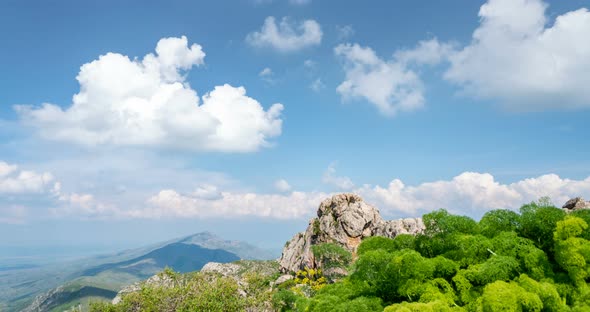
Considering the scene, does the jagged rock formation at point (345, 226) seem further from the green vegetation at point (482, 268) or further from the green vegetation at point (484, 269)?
the green vegetation at point (484, 269)

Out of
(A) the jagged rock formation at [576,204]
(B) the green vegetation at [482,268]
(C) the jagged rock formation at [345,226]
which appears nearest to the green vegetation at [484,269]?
(B) the green vegetation at [482,268]

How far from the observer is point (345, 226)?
382ft

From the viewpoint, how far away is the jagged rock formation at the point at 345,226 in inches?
4353

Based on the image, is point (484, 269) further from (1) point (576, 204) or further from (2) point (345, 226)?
(2) point (345, 226)

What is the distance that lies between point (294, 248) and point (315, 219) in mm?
16615

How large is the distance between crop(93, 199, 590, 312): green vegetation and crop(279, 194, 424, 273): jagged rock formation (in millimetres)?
77683

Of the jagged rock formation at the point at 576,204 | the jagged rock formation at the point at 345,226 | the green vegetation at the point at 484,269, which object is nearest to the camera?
the green vegetation at the point at 484,269

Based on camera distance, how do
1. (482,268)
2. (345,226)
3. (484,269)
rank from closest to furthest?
(484,269) < (482,268) < (345,226)

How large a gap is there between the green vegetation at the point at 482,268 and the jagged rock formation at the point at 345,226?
Result: 77.7 meters

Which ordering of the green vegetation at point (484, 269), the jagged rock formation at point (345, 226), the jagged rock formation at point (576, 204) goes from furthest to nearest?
the jagged rock formation at point (345, 226) → the jagged rock formation at point (576, 204) → the green vegetation at point (484, 269)

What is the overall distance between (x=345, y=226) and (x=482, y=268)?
94237 millimetres

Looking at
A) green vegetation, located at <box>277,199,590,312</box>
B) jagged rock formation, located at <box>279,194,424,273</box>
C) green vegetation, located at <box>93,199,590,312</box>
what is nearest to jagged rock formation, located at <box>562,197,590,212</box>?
green vegetation, located at <box>93,199,590,312</box>

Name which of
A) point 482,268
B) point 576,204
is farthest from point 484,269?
point 576,204

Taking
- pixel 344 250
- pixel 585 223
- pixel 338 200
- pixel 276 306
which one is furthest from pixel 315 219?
pixel 585 223
